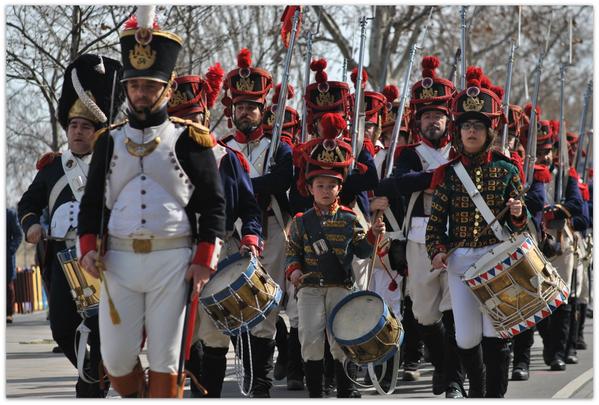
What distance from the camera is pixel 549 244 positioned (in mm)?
12883

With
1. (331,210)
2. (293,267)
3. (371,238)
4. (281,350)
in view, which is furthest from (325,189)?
(281,350)

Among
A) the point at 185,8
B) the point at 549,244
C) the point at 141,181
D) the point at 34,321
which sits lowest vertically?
the point at 34,321

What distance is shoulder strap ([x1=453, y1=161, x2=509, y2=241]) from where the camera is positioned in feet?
29.8

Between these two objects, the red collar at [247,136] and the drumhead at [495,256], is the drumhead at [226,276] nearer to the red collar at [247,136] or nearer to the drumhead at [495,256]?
the drumhead at [495,256]

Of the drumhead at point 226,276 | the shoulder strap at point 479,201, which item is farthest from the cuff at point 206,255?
the shoulder strap at point 479,201

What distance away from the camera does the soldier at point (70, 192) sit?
8.78m

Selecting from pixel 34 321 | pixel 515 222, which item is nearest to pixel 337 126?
pixel 515 222

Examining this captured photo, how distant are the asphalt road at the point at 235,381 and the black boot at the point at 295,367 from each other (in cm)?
10

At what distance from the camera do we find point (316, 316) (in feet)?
31.6

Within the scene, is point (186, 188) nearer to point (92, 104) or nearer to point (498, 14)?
point (92, 104)

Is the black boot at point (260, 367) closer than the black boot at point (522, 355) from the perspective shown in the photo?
Yes

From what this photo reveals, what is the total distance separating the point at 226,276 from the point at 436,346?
263cm

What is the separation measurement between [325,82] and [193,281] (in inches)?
185

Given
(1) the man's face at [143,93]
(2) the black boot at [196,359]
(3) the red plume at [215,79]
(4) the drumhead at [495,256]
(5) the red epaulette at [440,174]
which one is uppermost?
(3) the red plume at [215,79]
